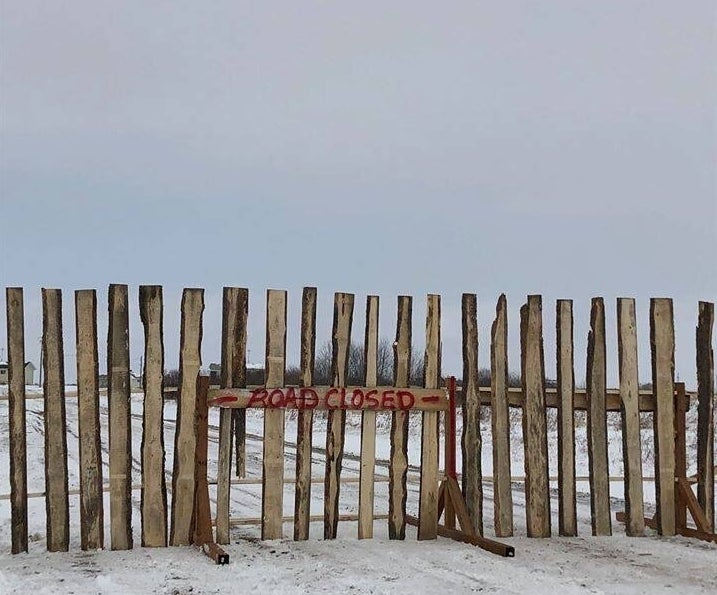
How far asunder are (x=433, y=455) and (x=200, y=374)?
2.26 metres

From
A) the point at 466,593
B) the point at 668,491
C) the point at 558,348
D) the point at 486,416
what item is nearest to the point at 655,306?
the point at 558,348

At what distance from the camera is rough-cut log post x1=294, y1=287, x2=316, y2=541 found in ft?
25.5

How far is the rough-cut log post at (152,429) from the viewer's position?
24.4 ft

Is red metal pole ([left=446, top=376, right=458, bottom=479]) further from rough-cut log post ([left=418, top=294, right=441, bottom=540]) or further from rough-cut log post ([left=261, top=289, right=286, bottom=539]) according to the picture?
rough-cut log post ([left=261, top=289, right=286, bottom=539])

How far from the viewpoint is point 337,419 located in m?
7.91

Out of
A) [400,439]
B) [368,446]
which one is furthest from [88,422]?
[400,439]

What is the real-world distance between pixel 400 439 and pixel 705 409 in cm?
313

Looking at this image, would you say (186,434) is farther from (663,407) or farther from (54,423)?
(663,407)

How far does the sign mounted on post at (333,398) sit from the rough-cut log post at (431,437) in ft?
0.44

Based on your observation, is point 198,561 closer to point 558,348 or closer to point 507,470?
point 507,470

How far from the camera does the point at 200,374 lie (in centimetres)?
753

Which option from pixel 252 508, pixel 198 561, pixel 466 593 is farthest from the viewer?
pixel 252 508

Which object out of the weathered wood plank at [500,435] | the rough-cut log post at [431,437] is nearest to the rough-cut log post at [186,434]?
the rough-cut log post at [431,437]

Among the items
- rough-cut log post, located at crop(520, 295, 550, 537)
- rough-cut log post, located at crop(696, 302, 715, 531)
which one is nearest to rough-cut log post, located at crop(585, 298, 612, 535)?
rough-cut log post, located at crop(520, 295, 550, 537)
